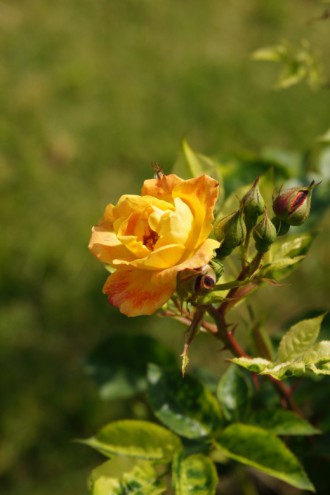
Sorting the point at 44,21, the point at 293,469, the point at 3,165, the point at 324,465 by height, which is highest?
the point at 44,21

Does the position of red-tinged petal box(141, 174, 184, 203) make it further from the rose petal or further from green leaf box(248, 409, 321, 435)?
green leaf box(248, 409, 321, 435)

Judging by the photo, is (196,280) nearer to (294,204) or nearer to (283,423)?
(294,204)

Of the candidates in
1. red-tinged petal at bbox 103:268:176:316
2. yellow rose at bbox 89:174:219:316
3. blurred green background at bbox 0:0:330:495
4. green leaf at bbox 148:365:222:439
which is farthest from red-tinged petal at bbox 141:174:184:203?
blurred green background at bbox 0:0:330:495

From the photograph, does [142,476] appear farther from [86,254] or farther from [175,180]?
[86,254]

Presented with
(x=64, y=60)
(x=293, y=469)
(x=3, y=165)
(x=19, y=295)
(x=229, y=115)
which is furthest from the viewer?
(x=64, y=60)

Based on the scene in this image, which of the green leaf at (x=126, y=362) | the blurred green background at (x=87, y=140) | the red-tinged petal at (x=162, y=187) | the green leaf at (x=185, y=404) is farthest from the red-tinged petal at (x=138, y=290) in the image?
the blurred green background at (x=87, y=140)

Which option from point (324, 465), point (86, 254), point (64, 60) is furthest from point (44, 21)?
point (324, 465)
